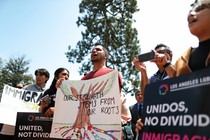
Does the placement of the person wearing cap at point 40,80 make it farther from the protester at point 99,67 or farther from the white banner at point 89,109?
the protester at point 99,67

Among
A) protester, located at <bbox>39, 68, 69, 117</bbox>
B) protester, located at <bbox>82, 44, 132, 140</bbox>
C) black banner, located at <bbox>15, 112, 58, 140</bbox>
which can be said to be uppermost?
protester, located at <bbox>82, 44, 132, 140</bbox>

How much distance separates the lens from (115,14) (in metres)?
19.2

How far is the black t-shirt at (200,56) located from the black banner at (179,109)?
0.24 m

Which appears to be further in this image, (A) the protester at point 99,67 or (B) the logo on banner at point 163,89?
(A) the protester at point 99,67

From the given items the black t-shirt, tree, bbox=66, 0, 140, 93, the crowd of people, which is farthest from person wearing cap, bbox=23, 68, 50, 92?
tree, bbox=66, 0, 140, 93

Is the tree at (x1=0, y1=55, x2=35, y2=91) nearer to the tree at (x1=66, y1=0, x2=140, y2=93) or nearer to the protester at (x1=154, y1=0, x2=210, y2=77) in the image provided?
the tree at (x1=66, y1=0, x2=140, y2=93)

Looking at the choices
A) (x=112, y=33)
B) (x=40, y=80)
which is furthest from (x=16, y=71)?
(x=40, y=80)

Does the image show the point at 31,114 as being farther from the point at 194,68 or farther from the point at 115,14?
the point at 115,14

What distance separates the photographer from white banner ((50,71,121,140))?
246cm

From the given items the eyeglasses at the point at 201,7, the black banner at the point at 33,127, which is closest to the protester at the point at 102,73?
the black banner at the point at 33,127

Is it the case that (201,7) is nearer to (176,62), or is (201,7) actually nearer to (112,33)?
(176,62)

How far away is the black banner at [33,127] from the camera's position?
337 cm

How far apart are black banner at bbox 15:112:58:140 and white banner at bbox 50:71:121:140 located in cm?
38

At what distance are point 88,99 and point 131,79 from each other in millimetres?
15416
